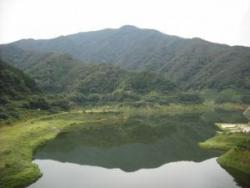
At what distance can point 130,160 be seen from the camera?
78125mm

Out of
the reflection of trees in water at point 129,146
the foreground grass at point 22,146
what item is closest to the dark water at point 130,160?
the reflection of trees in water at point 129,146

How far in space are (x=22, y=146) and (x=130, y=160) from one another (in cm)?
2266

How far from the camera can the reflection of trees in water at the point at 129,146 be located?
77.9 m

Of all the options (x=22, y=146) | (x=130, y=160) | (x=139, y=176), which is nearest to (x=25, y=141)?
(x=22, y=146)

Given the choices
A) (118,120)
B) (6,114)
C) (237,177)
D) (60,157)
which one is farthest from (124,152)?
(118,120)

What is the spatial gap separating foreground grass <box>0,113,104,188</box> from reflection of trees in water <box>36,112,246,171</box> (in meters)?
3.73

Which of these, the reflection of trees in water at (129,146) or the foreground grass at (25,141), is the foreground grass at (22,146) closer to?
the foreground grass at (25,141)

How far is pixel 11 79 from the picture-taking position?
6673 inches

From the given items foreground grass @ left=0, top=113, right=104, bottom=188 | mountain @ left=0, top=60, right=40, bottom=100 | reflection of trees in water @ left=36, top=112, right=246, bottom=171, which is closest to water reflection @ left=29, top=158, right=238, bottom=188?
foreground grass @ left=0, top=113, right=104, bottom=188

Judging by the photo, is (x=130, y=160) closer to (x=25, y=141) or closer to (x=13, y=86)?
(x=25, y=141)

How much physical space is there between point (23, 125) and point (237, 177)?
2686 inches

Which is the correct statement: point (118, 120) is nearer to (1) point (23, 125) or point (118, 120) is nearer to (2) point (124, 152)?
(1) point (23, 125)

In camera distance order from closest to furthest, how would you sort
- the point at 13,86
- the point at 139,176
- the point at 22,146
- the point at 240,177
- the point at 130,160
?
the point at 240,177 → the point at 139,176 → the point at 130,160 → the point at 22,146 → the point at 13,86

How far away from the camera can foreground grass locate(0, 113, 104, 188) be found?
2213 inches
